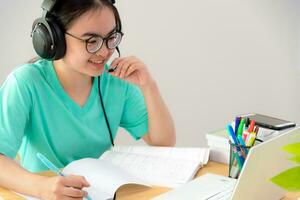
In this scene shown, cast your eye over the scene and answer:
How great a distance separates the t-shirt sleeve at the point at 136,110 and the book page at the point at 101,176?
1.38 feet

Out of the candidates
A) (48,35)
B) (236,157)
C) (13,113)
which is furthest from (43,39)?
(236,157)

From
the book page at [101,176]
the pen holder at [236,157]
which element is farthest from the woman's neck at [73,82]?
the pen holder at [236,157]

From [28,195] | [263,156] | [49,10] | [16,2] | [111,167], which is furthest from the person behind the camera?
[16,2]

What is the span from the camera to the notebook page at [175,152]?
122cm

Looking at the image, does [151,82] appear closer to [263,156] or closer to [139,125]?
[139,125]

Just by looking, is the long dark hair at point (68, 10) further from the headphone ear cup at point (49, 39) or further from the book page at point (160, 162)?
the book page at point (160, 162)

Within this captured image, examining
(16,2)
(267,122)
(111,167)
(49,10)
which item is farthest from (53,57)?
(16,2)

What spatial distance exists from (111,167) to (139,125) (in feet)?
1.52

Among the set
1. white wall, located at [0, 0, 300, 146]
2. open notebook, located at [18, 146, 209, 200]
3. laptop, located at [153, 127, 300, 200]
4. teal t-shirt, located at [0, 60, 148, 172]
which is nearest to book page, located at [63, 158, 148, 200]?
open notebook, located at [18, 146, 209, 200]

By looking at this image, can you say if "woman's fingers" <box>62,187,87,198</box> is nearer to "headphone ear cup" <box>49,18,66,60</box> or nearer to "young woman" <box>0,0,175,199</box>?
"young woman" <box>0,0,175,199</box>

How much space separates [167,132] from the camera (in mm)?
1478

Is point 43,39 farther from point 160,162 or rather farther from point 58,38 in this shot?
point 160,162

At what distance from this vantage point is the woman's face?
1228mm

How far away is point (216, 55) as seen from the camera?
2457 mm
